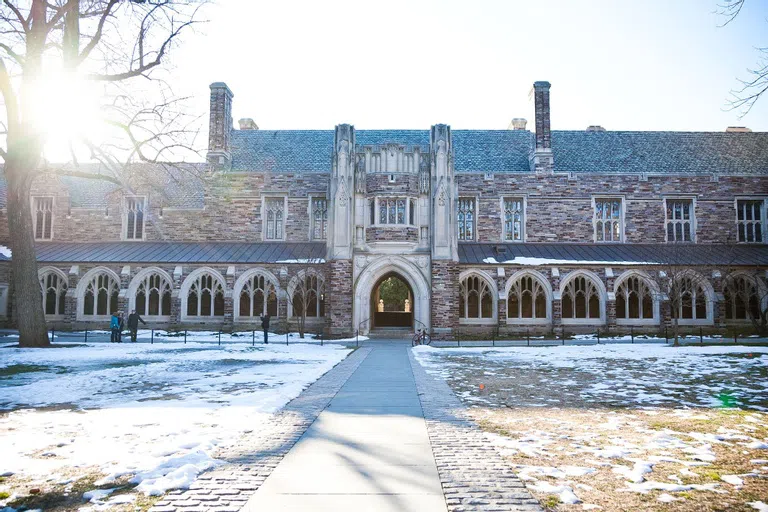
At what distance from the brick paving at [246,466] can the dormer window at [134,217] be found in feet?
82.5

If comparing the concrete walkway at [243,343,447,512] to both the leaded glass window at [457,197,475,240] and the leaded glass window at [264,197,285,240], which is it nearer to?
Answer: the leaded glass window at [457,197,475,240]

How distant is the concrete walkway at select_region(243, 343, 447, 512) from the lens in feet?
12.8

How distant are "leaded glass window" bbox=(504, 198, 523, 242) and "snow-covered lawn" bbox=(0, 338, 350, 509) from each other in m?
17.2

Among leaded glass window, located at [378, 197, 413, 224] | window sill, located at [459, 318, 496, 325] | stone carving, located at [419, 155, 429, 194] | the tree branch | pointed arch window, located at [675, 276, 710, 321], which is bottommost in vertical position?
window sill, located at [459, 318, 496, 325]

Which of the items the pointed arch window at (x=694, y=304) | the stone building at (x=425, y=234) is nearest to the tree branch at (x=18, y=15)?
the stone building at (x=425, y=234)

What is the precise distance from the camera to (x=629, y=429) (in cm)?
641

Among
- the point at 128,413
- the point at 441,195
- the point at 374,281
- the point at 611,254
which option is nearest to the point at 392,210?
the point at 441,195

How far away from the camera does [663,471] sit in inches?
188

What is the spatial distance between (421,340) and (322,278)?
6.99m

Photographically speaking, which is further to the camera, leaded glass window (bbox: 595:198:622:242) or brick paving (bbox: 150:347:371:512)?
leaded glass window (bbox: 595:198:622:242)

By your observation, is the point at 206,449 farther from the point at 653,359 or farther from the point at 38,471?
the point at 653,359

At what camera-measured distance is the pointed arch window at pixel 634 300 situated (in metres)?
26.5

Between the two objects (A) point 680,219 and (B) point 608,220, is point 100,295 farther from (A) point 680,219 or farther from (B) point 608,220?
(A) point 680,219

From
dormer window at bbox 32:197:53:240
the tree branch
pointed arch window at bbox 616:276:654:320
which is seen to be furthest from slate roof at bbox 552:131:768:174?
dormer window at bbox 32:197:53:240
